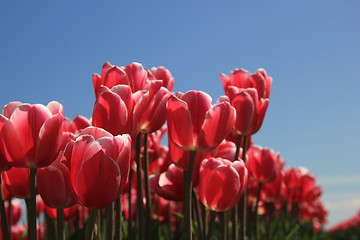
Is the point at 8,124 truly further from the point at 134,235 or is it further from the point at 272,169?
the point at 272,169

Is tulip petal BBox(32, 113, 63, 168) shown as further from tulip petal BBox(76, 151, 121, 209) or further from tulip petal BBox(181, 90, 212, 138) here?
tulip petal BBox(181, 90, 212, 138)

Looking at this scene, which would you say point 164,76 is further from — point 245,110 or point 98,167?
point 98,167

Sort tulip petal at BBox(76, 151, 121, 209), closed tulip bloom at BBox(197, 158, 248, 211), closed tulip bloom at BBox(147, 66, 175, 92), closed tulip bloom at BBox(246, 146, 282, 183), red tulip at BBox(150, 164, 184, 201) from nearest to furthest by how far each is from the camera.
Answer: tulip petal at BBox(76, 151, 121, 209) → closed tulip bloom at BBox(197, 158, 248, 211) → red tulip at BBox(150, 164, 184, 201) → closed tulip bloom at BBox(147, 66, 175, 92) → closed tulip bloom at BBox(246, 146, 282, 183)

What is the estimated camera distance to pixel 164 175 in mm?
2111

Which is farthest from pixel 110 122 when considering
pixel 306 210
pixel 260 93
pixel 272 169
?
pixel 306 210

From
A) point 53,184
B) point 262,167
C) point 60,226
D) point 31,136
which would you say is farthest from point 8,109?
point 262,167

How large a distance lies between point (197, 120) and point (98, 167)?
0.55m

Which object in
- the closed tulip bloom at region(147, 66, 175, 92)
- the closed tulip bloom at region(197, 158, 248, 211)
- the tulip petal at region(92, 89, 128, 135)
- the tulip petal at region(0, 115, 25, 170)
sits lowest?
the closed tulip bloom at region(197, 158, 248, 211)

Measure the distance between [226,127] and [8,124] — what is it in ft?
2.60

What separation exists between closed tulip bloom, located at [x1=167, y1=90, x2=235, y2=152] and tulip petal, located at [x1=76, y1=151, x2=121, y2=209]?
442 mm

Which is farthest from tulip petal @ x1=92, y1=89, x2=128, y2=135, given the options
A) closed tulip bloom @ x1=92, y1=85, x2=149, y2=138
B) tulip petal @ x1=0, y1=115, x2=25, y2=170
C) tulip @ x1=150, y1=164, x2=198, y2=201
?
tulip @ x1=150, y1=164, x2=198, y2=201

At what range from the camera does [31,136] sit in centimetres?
139

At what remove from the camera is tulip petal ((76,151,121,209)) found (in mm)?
1247

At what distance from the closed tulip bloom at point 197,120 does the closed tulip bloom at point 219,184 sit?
15cm
